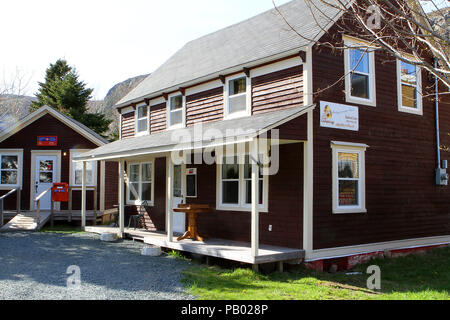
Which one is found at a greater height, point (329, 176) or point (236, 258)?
point (329, 176)

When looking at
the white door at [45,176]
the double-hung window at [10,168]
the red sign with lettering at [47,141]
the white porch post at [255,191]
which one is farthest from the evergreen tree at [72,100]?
the white porch post at [255,191]

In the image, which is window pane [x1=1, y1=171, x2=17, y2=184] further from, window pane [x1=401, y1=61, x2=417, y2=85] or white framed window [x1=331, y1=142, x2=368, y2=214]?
window pane [x1=401, y1=61, x2=417, y2=85]

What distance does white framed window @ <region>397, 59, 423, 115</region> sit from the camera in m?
11.9

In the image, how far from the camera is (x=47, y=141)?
17984mm

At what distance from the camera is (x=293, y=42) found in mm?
10352

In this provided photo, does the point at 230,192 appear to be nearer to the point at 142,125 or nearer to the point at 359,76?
the point at 359,76

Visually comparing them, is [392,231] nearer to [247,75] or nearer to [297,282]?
[297,282]

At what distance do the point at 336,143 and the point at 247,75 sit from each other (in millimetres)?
2868

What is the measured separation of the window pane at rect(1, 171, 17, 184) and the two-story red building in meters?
5.74

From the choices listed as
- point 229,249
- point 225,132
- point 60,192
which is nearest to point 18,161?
point 60,192

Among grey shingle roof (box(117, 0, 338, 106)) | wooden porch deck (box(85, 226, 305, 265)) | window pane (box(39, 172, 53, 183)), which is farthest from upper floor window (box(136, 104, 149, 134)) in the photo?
window pane (box(39, 172, 53, 183))

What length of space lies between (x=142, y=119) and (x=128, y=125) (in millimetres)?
1034

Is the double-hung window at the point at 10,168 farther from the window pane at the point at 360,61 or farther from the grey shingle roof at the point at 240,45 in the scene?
the window pane at the point at 360,61

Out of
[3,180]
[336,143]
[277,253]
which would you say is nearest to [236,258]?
[277,253]
